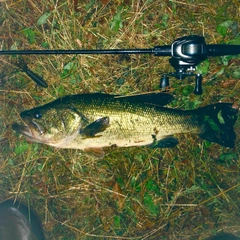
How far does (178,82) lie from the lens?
3.57 metres

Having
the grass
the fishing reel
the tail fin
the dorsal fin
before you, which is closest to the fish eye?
the grass

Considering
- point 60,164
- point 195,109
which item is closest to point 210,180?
point 195,109

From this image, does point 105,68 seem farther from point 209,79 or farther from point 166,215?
point 166,215

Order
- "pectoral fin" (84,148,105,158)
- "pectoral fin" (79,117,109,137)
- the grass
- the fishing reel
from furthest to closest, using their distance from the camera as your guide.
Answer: the grass
"pectoral fin" (84,148,105,158)
"pectoral fin" (79,117,109,137)
the fishing reel

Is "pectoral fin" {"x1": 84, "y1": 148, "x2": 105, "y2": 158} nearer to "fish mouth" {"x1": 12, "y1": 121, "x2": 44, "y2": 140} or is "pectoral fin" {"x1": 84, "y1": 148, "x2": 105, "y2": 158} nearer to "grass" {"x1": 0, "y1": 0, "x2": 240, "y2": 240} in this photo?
"grass" {"x1": 0, "y1": 0, "x2": 240, "y2": 240}

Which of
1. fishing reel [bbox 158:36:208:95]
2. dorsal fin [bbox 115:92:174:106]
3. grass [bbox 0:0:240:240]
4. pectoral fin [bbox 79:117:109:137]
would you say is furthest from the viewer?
grass [bbox 0:0:240:240]

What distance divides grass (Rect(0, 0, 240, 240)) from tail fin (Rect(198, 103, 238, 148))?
278 millimetres

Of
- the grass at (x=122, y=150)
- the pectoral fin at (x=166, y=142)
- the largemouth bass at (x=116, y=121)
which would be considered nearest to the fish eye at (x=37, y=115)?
the largemouth bass at (x=116, y=121)

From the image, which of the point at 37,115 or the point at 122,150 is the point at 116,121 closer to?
the point at 122,150

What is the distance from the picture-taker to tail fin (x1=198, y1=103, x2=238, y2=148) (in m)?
3.34

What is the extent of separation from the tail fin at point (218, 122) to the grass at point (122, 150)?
278 mm

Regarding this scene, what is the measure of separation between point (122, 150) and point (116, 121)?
1.92ft

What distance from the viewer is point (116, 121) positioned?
3.22 metres

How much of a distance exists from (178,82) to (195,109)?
41cm
